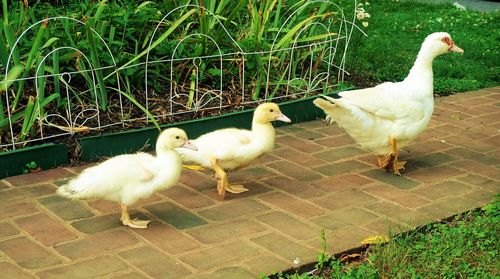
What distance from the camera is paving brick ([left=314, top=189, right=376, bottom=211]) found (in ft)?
17.1

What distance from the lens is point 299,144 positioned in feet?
21.3

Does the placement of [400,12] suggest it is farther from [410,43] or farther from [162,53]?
[162,53]

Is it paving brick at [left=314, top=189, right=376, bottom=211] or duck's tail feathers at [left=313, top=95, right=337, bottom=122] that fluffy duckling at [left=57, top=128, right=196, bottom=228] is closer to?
paving brick at [left=314, top=189, right=376, bottom=211]

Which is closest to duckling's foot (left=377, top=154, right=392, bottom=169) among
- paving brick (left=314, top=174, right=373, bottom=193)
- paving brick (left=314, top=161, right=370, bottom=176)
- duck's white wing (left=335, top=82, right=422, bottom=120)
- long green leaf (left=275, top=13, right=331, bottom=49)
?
paving brick (left=314, top=161, right=370, bottom=176)

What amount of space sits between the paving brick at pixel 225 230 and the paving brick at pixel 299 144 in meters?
1.58

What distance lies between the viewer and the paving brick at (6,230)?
465cm

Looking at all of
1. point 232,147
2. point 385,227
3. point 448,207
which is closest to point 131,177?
point 232,147

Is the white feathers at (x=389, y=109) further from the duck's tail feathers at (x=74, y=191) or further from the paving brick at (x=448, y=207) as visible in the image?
the duck's tail feathers at (x=74, y=191)

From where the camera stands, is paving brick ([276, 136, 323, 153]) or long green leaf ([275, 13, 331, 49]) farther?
long green leaf ([275, 13, 331, 49])

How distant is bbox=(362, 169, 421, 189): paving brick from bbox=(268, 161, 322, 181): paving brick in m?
0.43

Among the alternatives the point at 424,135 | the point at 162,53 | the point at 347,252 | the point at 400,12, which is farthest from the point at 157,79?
the point at 400,12

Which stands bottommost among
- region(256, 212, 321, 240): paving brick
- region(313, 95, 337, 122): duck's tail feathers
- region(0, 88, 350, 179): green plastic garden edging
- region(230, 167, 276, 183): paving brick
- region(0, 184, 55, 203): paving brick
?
region(256, 212, 321, 240): paving brick

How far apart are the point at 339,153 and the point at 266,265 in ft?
7.21

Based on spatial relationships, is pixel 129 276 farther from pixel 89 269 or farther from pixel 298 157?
pixel 298 157
